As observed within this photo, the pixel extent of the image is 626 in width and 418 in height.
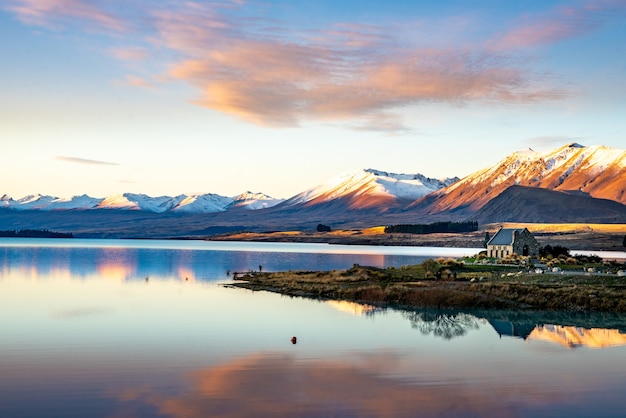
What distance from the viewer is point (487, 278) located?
73750 millimetres

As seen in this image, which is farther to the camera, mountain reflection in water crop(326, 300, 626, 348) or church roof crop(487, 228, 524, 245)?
church roof crop(487, 228, 524, 245)

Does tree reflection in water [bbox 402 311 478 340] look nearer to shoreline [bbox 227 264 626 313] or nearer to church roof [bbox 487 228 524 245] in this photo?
shoreline [bbox 227 264 626 313]

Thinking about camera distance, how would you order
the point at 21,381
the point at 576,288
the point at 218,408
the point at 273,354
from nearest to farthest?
the point at 218,408
the point at 21,381
the point at 273,354
the point at 576,288

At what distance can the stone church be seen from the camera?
368 feet

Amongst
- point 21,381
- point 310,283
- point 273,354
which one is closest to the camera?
point 21,381

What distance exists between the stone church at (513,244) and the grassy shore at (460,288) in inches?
1058

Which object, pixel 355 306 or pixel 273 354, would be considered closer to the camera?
pixel 273 354

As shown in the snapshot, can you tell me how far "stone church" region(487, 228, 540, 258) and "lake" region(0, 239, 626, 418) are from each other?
57314mm

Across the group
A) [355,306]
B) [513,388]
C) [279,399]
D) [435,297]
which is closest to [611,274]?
[435,297]

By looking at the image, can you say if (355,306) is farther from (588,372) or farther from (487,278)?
(588,372)

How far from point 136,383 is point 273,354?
9745 mm

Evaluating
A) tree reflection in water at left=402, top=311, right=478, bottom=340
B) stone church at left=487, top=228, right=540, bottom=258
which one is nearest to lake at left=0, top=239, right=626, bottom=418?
tree reflection in water at left=402, top=311, right=478, bottom=340


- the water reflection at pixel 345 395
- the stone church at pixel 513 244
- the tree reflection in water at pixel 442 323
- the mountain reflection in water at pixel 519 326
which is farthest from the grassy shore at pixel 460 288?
the stone church at pixel 513 244

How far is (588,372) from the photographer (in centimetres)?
3578
